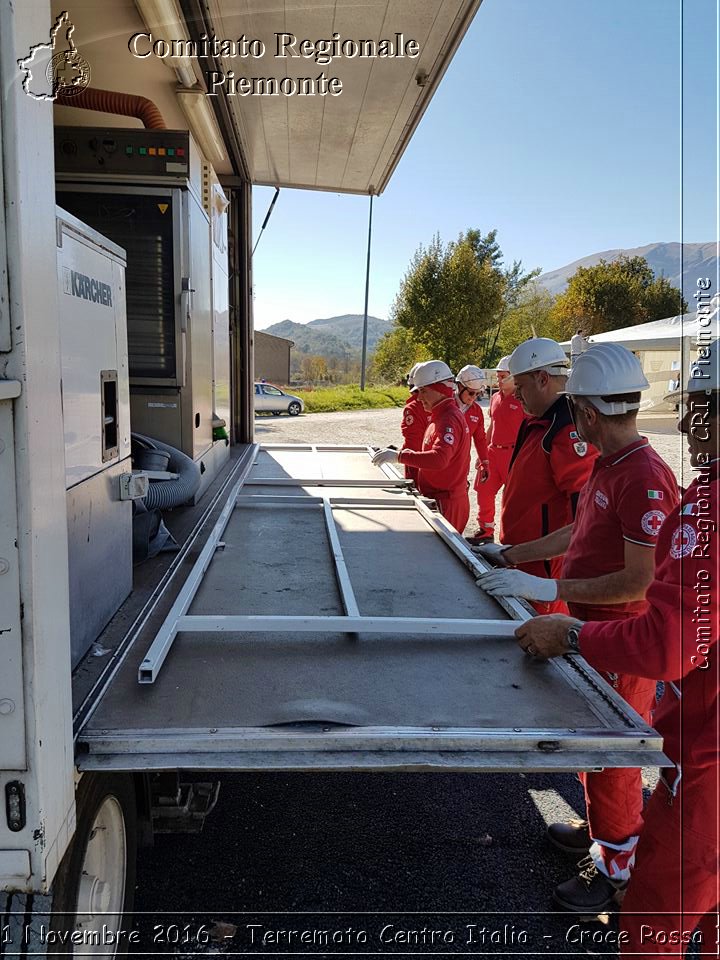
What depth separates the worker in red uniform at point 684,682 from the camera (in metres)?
1.77

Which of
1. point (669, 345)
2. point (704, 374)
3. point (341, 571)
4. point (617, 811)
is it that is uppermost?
point (669, 345)

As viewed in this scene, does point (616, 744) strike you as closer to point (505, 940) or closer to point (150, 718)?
point (150, 718)

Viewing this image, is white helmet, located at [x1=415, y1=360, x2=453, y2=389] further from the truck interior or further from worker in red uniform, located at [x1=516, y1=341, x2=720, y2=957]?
worker in red uniform, located at [x1=516, y1=341, x2=720, y2=957]

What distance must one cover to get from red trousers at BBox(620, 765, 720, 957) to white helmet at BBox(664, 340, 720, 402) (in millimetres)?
1026

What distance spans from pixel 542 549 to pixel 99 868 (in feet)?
7.69

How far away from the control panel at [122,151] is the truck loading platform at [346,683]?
6.61 ft

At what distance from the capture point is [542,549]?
3.42m

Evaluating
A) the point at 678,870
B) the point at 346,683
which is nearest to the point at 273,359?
the point at 346,683

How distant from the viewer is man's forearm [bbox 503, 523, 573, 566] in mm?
3369

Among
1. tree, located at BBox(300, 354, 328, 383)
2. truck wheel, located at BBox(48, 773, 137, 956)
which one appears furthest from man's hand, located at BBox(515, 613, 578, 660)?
tree, located at BBox(300, 354, 328, 383)

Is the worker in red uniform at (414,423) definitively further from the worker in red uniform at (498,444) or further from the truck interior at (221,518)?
the worker in red uniform at (498,444)

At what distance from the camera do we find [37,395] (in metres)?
1.31

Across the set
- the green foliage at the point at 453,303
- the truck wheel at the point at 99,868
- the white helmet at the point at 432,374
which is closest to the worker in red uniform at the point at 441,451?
the white helmet at the point at 432,374

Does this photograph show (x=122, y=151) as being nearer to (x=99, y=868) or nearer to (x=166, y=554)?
(x=166, y=554)
